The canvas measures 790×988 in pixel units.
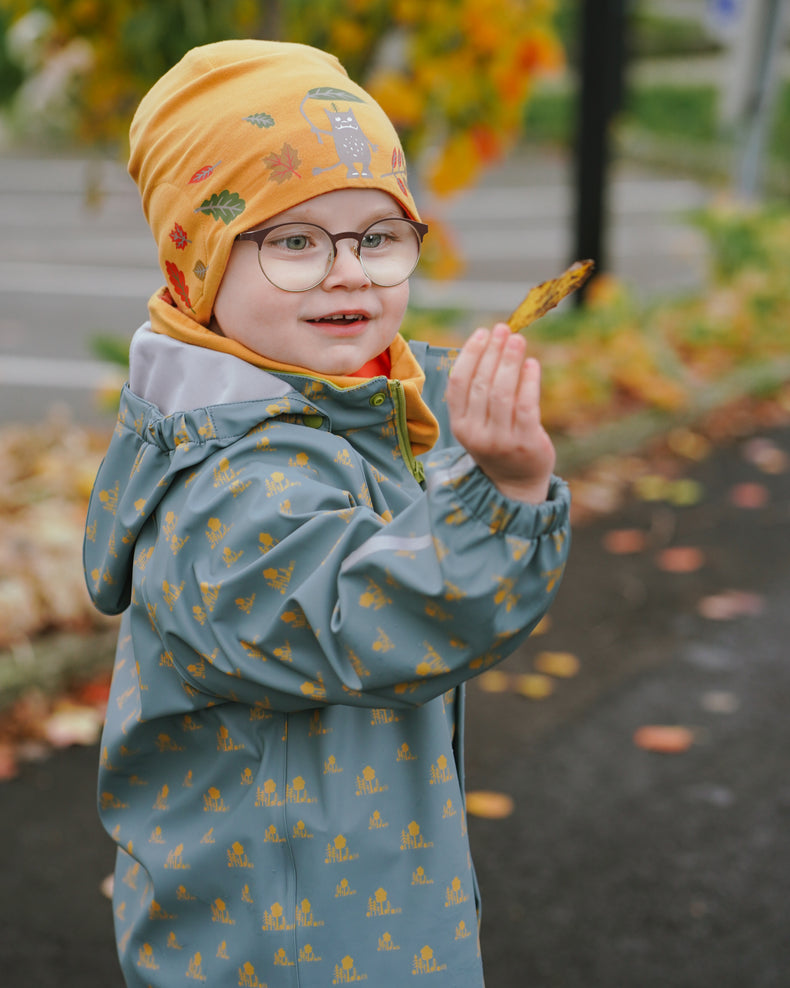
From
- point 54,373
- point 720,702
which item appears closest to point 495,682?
point 720,702

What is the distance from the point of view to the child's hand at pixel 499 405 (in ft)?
3.32

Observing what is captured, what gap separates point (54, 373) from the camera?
6969mm

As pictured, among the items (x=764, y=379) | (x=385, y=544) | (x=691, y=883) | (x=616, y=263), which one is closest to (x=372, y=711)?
(x=385, y=544)

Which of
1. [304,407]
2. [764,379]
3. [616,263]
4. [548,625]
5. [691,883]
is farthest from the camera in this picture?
[616,263]

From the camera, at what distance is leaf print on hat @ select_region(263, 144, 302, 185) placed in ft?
3.92

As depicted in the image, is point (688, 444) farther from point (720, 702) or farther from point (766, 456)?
point (720, 702)

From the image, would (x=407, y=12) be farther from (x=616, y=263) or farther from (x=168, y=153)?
(x=616, y=263)

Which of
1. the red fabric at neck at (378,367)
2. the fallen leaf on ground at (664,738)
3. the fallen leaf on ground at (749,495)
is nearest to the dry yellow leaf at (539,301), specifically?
the red fabric at neck at (378,367)

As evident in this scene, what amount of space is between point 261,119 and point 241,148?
4 cm

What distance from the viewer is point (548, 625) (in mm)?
3918

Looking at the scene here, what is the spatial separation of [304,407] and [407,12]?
3.46 metres

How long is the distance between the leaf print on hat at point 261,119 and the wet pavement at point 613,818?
1857 mm

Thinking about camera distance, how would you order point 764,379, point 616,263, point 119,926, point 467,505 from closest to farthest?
point 467,505, point 119,926, point 764,379, point 616,263

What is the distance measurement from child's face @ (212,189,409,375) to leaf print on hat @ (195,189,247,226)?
1.2 inches
